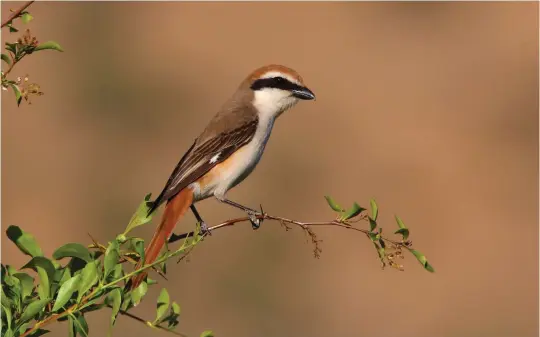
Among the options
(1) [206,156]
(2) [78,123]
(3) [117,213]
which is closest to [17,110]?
(2) [78,123]

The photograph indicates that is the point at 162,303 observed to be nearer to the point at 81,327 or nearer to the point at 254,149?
the point at 81,327

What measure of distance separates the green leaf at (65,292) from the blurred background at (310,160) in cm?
1004

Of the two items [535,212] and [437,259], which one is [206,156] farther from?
[535,212]

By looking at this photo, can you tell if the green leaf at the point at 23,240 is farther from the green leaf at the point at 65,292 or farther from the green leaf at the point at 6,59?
the green leaf at the point at 6,59

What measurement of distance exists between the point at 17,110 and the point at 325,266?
19.5 ft

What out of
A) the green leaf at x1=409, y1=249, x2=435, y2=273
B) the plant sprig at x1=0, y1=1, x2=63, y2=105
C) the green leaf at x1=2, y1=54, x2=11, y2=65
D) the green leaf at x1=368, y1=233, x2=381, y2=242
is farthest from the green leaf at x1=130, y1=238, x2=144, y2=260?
the green leaf at x1=409, y1=249, x2=435, y2=273

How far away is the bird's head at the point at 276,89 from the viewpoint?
5773 mm

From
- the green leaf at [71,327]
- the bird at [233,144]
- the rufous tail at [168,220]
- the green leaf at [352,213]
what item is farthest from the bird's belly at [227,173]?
the green leaf at [71,327]

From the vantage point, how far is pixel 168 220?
15.2 ft

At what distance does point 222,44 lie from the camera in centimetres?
1956

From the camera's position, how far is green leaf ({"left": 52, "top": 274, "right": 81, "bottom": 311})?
8.73 ft

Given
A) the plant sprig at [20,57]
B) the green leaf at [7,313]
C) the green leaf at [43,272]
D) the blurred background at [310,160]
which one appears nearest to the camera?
the green leaf at [7,313]

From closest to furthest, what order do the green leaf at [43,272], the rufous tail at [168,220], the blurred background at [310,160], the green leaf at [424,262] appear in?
the green leaf at [43,272]
the green leaf at [424,262]
the rufous tail at [168,220]
the blurred background at [310,160]

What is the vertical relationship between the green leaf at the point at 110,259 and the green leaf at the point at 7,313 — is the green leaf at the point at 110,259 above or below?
above
